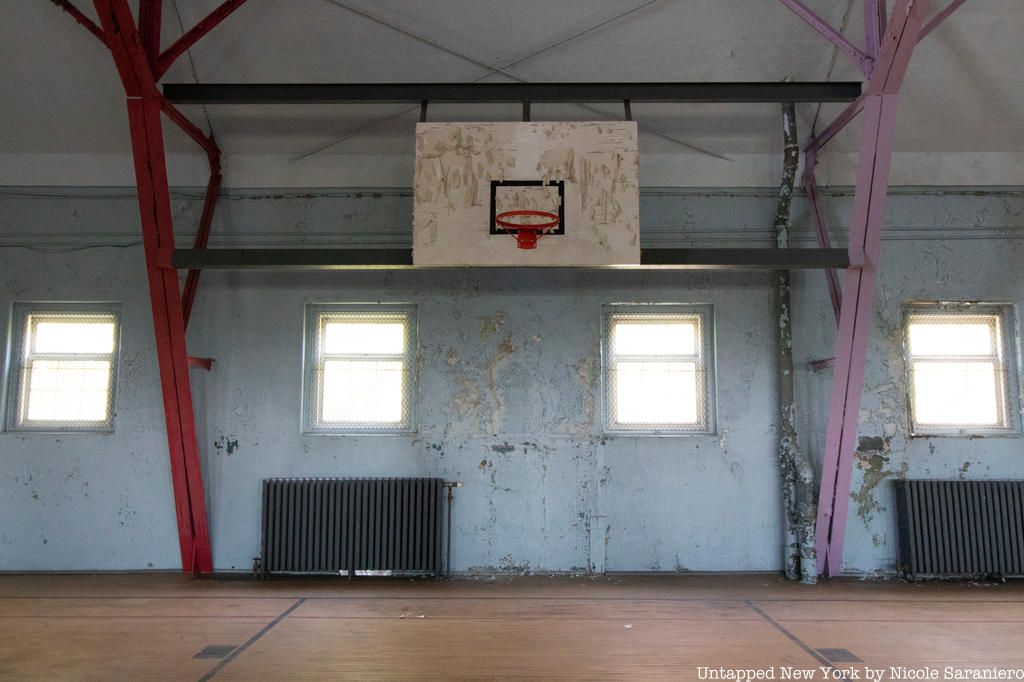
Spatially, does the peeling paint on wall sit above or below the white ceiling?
below

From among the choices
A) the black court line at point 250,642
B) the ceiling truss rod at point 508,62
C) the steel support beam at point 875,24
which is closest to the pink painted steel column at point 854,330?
the steel support beam at point 875,24

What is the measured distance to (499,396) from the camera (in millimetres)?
5914

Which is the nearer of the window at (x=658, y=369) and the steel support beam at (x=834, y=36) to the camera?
the steel support beam at (x=834, y=36)

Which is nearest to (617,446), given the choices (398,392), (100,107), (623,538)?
(623,538)

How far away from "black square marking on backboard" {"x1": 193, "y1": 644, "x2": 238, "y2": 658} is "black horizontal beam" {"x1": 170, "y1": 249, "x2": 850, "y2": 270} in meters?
2.50

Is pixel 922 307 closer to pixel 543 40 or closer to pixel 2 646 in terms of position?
pixel 543 40

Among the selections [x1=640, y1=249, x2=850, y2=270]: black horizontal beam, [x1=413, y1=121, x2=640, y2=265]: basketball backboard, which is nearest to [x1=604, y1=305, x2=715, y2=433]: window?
[x1=640, y1=249, x2=850, y2=270]: black horizontal beam

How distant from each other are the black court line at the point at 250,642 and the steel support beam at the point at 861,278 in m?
4.17

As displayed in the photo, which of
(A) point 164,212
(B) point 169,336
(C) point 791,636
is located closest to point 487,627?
(C) point 791,636

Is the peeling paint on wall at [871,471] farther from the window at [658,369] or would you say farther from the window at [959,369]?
the window at [658,369]

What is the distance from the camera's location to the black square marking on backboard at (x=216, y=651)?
3.75 metres

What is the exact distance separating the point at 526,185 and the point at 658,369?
2265 millimetres

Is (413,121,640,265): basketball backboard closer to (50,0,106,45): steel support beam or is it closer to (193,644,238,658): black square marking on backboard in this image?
(50,0,106,45): steel support beam

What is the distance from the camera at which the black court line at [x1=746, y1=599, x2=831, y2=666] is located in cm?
370
